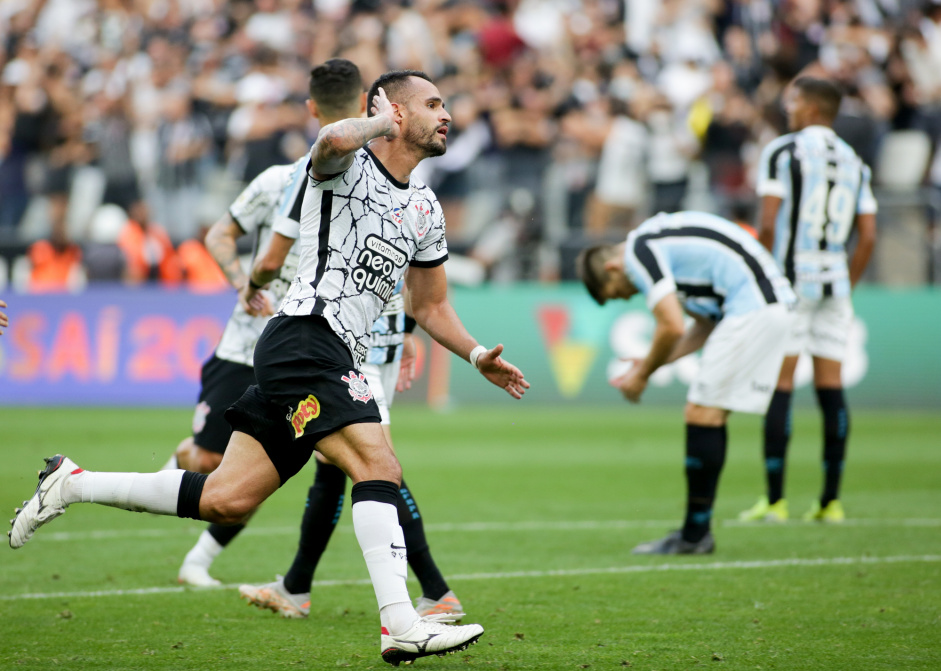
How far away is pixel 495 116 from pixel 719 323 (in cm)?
1130

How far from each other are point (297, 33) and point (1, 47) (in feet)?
19.6

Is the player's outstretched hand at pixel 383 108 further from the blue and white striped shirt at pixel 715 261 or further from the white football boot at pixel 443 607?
the blue and white striped shirt at pixel 715 261

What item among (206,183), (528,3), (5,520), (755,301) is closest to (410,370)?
(755,301)

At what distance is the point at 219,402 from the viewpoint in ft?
20.9

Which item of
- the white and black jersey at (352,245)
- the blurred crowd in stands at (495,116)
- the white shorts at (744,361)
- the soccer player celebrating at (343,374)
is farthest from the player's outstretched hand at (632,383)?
the blurred crowd in stands at (495,116)

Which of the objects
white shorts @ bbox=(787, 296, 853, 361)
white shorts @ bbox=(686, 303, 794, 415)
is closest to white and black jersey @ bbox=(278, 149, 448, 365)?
white shorts @ bbox=(686, 303, 794, 415)

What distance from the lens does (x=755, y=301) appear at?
287 inches

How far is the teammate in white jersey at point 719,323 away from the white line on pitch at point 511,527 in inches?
40.3

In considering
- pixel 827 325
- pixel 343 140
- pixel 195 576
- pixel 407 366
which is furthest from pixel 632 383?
pixel 343 140

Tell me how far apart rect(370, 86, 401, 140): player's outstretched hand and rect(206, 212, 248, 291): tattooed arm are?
1828 millimetres

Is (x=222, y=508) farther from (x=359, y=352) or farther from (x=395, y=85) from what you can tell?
(x=395, y=85)

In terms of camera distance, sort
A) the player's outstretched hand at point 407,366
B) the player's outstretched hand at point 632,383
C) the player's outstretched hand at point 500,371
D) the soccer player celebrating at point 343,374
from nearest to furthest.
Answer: the soccer player celebrating at point 343,374 < the player's outstretched hand at point 500,371 < the player's outstretched hand at point 407,366 < the player's outstretched hand at point 632,383

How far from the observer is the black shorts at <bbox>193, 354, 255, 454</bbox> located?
6391mm

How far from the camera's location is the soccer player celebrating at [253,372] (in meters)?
5.55
